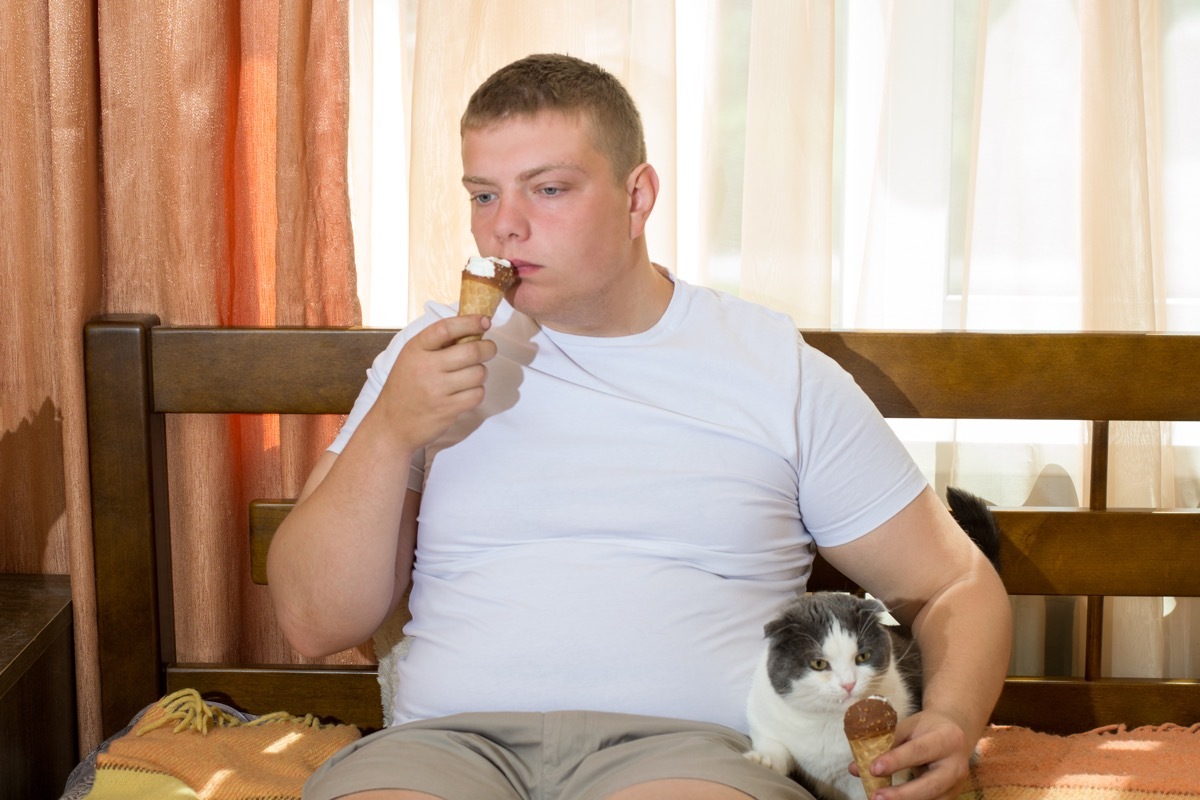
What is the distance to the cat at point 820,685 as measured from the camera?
1.28 m

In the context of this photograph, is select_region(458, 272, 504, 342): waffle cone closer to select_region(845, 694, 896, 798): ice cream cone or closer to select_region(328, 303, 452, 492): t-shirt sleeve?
select_region(328, 303, 452, 492): t-shirt sleeve

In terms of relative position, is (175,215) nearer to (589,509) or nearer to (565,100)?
(565,100)

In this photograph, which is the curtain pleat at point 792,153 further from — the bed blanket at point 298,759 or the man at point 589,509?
the bed blanket at point 298,759

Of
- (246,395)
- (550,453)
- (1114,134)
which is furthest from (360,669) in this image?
(1114,134)

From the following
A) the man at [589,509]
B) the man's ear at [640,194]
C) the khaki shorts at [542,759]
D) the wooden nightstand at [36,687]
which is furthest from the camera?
the wooden nightstand at [36,687]

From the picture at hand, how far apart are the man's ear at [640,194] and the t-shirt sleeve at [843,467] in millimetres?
287

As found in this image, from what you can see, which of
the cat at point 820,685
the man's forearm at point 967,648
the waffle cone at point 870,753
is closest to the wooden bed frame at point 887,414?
the man's forearm at point 967,648

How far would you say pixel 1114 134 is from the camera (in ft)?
6.00

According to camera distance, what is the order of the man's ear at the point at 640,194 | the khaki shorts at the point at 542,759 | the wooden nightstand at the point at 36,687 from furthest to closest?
the wooden nightstand at the point at 36,687
the man's ear at the point at 640,194
the khaki shorts at the point at 542,759

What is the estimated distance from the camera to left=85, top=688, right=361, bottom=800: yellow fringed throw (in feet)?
5.05

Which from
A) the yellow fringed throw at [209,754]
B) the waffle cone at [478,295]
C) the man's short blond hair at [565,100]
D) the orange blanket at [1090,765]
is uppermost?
the man's short blond hair at [565,100]

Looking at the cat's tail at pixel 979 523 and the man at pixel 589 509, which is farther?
the cat's tail at pixel 979 523

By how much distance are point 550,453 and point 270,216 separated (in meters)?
0.76

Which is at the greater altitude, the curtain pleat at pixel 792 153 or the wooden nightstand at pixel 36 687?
the curtain pleat at pixel 792 153
